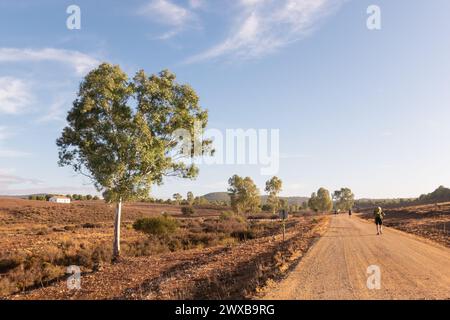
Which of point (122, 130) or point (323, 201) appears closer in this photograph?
point (122, 130)

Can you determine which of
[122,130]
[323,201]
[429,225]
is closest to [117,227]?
[122,130]

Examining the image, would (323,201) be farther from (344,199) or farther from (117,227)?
(117,227)

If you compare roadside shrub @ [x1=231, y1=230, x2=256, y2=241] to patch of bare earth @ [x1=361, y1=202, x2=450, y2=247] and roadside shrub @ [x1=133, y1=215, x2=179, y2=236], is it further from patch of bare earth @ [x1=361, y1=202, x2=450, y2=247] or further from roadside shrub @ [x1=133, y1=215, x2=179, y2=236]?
patch of bare earth @ [x1=361, y1=202, x2=450, y2=247]

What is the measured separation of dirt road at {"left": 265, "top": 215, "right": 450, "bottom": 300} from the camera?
10398 mm

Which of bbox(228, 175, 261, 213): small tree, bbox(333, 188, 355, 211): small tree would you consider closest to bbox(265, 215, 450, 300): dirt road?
bbox(228, 175, 261, 213): small tree

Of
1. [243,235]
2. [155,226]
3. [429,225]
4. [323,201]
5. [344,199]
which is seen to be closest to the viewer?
[429,225]

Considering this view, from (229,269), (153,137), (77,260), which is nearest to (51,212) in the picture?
(77,260)

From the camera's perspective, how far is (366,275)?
511 inches

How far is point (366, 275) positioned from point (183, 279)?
7.81 metres

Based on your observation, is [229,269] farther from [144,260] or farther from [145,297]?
[144,260]

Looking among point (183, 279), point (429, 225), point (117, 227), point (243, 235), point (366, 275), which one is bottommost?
point (243, 235)

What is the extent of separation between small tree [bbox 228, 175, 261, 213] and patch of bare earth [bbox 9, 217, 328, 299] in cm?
7405

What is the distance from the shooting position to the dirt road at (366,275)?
1040cm
